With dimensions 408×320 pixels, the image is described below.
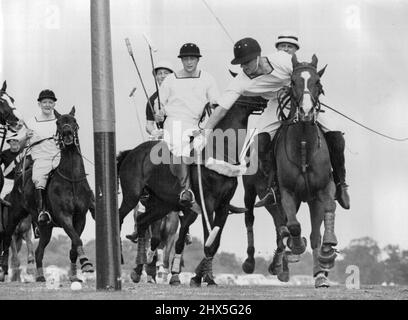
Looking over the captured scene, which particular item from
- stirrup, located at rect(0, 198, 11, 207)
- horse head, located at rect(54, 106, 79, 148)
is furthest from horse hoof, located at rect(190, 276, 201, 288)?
stirrup, located at rect(0, 198, 11, 207)

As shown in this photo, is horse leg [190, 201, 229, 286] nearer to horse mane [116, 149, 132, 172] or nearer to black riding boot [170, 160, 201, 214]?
black riding boot [170, 160, 201, 214]

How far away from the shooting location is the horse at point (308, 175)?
1719cm

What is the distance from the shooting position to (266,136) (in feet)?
60.9

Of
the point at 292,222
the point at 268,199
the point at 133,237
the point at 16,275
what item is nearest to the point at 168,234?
the point at 133,237

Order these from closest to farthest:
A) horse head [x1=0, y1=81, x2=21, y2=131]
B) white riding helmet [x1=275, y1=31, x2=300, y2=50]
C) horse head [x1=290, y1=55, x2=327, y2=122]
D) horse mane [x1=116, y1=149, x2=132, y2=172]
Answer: horse head [x1=290, y1=55, x2=327, y2=122] < white riding helmet [x1=275, y1=31, x2=300, y2=50] < horse head [x1=0, y1=81, x2=21, y2=131] < horse mane [x1=116, y1=149, x2=132, y2=172]

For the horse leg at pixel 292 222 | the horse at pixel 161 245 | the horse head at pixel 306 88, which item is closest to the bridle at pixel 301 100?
the horse head at pixel 306 88

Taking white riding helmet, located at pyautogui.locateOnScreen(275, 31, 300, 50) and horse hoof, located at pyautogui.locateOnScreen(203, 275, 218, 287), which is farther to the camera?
white riding helmet, located at pyautogui.locateOnScreen(275, 31, 300, 50)

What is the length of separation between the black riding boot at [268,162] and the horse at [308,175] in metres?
0.45

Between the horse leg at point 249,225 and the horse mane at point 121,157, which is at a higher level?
the horse mane at point 121,157

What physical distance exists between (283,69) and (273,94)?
34cm

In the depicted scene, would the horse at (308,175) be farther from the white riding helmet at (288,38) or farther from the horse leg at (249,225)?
the horse leg at (249,225)

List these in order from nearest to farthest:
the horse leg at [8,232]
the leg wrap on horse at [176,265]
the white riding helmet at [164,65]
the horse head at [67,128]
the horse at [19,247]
A: the horse head at [67,128]
the leg wrap on horse at [176,265]
the white riding helmet at [164,65]
the horse leg at [8,232]
the horse at [19,247]

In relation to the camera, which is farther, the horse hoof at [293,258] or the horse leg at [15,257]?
the horse leg at [15,257]

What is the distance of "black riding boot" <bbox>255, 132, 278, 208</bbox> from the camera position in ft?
60.6
